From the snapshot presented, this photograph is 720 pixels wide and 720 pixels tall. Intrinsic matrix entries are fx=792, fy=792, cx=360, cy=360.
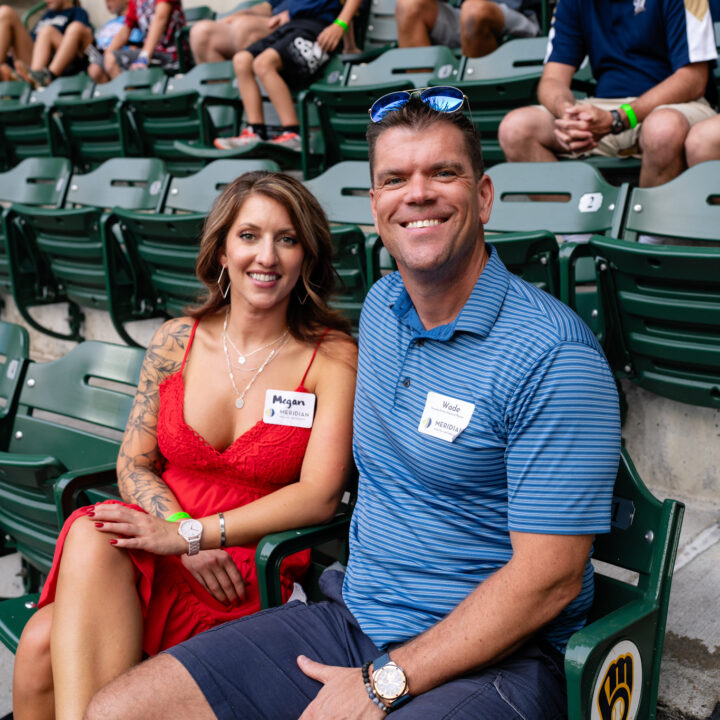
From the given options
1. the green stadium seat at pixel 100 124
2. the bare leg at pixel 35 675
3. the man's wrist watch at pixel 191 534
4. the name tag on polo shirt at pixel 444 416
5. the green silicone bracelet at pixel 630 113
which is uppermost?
the green stadium seat at pixel 100 124

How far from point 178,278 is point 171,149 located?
6.99 feet

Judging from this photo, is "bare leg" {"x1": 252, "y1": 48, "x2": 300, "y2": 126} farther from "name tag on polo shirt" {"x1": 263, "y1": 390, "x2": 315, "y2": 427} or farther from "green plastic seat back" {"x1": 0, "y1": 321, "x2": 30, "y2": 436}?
"name tag on polo shirt" {"x1": 263, "y1": 390, "x2": 315, "y2": 427}

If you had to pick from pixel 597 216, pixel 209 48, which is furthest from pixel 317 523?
pixel 209 48

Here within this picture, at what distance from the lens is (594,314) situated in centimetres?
235

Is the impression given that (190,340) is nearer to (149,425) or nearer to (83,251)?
(149,425)

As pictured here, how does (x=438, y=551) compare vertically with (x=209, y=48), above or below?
below

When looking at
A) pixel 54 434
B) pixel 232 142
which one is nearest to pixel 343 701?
pixel 54 434

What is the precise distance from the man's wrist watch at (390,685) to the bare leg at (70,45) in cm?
756

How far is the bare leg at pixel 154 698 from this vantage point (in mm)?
1321

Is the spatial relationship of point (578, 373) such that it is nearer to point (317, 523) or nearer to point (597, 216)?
point (317, 523)

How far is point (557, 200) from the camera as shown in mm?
2795

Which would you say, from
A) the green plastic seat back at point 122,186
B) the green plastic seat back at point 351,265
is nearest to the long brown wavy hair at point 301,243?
the green plastic seat back at point 351,265

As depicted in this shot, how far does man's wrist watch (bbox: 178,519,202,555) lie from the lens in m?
1.61

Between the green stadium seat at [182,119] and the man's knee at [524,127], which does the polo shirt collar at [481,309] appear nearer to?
the man's knee at [524,127]
